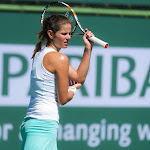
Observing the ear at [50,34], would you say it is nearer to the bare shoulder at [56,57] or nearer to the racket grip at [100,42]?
the bare shoulder at [56,57]

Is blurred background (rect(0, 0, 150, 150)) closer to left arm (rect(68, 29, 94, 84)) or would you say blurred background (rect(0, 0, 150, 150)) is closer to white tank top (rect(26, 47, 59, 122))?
left arm (rect(68, 29, 94, 84))

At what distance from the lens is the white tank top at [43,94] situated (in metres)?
2.05

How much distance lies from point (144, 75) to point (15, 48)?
1.44 m

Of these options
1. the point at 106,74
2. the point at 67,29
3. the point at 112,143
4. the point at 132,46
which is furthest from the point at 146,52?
the point at 67,29

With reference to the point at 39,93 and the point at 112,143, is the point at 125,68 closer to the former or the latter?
the point at 112,143

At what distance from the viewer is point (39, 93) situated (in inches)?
81.3

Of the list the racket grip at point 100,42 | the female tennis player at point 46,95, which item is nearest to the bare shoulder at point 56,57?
the female tennis player at point 46,95

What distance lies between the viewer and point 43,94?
2.05 metres

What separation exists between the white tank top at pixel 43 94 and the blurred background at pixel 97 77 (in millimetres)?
1678

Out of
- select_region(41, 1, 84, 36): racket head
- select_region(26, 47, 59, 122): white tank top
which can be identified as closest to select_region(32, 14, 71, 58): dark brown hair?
select_region(26, 47, 59, 122): white tank top

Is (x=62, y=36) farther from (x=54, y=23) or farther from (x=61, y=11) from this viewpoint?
(x=61, y=11)

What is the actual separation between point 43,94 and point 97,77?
6.15 ft

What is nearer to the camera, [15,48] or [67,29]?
[67,29]

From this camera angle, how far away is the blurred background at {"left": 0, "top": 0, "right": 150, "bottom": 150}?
3.71m
